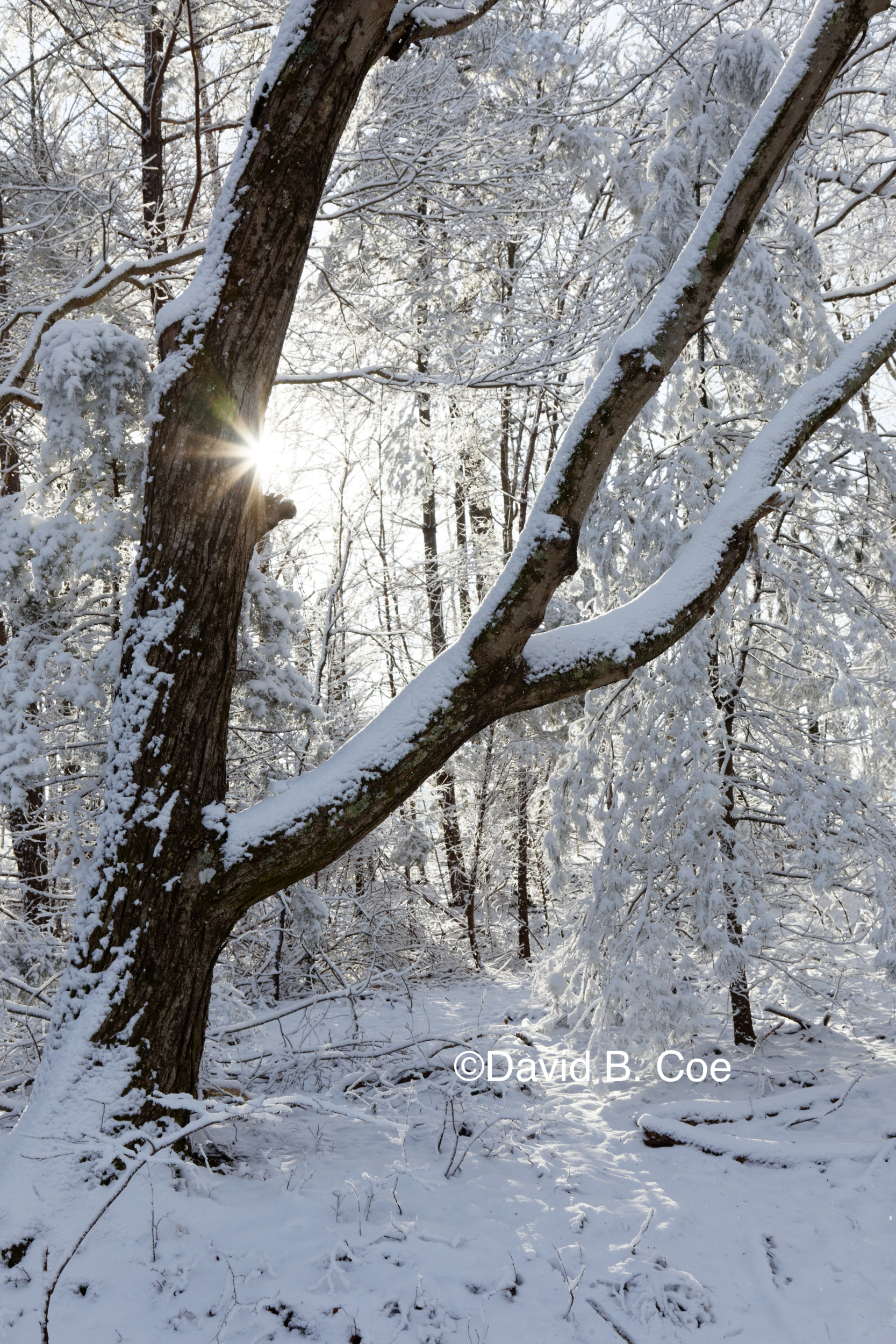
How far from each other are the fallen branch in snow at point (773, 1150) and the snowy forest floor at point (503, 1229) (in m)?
0.01

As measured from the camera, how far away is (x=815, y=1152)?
168 inches

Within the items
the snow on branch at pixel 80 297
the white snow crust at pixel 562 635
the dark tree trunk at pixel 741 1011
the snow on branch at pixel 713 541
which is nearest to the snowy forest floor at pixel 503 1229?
the dark tree trunk at pixel 741 1011

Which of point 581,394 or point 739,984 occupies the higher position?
point 581,394

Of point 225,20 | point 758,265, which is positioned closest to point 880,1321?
point 758,265

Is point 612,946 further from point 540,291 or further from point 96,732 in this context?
point 540,291

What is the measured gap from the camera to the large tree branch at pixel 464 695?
122 inches

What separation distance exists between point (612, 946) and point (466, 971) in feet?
18.4

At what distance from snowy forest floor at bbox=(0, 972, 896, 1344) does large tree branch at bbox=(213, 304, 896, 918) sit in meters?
0.89

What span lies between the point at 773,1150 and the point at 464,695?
3.12 meters

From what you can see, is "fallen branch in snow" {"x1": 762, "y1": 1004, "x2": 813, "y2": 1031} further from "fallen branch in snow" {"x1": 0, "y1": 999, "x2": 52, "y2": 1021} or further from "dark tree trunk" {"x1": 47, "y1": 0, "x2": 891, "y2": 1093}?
"fallen branch in snow" {"x1": 0, "y1": 999, "x2": 52, "y2": 1021}

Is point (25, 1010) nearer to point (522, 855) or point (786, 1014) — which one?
point (786, 1014)

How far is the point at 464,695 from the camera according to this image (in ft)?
10.5

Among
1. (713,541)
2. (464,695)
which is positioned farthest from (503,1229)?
(713,541)

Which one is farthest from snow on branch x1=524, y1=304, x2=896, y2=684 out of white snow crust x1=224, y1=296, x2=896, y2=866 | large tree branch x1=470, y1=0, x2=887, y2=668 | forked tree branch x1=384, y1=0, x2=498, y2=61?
forked tree branch x1=384, y1=0, x2=498, y2=61
